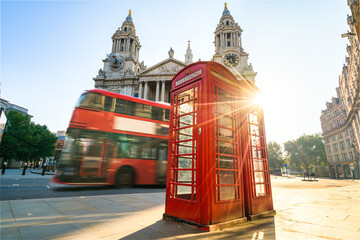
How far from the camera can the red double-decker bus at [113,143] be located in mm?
8008

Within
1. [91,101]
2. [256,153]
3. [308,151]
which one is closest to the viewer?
[256,153]

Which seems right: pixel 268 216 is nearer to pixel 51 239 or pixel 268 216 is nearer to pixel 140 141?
pixel 51 239

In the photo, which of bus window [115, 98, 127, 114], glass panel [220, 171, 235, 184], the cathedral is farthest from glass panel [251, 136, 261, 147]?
the cathedral

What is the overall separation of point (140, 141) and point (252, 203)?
673cm

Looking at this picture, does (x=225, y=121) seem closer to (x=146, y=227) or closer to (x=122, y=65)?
(x=146, y=227)

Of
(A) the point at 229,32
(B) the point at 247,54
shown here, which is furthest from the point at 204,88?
(A) the point at 229,32

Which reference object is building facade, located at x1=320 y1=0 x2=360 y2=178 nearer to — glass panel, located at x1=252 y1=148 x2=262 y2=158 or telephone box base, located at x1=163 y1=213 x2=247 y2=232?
glass panel, located at x1=252 y1=148 x2=262 y2=158

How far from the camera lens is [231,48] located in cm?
4175

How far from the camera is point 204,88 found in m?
3.62

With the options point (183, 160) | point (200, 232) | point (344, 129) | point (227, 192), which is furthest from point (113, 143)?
point (344, 129)

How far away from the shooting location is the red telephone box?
3197 millimetres

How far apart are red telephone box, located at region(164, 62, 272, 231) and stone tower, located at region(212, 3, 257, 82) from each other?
121 feet

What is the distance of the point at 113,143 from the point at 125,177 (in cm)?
183

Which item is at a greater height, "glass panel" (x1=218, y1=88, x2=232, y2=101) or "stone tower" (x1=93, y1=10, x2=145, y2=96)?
"stone tower" (x1=93, y1=10, x2=145, y2=96)
